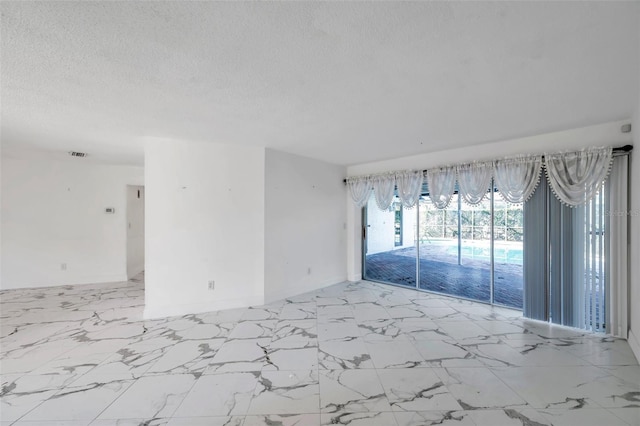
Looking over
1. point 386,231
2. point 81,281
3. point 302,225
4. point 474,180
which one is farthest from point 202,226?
point 386,231

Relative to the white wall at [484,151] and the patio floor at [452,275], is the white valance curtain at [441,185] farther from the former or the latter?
the patio floor at [452,275]

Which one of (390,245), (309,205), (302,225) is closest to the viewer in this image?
(302,225)

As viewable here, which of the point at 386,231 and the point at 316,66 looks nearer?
the point at 316,66

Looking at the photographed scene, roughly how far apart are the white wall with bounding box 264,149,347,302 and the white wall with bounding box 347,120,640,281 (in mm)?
217

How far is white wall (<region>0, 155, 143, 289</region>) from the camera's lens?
432 centimetres

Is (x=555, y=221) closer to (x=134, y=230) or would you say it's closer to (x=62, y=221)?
(x=134, y=230)

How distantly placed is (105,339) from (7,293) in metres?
3.24

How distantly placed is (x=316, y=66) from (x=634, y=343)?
145 inches

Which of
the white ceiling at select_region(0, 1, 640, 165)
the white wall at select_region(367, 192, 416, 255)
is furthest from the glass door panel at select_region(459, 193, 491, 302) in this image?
the white ceiling at select_region(0, 1, 640, 165)

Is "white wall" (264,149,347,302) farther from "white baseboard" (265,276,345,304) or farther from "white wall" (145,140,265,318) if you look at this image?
"white wall" (145,140,265,318)

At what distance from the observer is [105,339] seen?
2627mm

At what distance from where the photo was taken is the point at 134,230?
Answer: 5320 millimetres

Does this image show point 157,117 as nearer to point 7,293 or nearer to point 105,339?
point 105,339

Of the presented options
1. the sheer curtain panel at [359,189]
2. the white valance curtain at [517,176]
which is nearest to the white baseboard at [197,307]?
the sheer curtain panel at [359,189]
